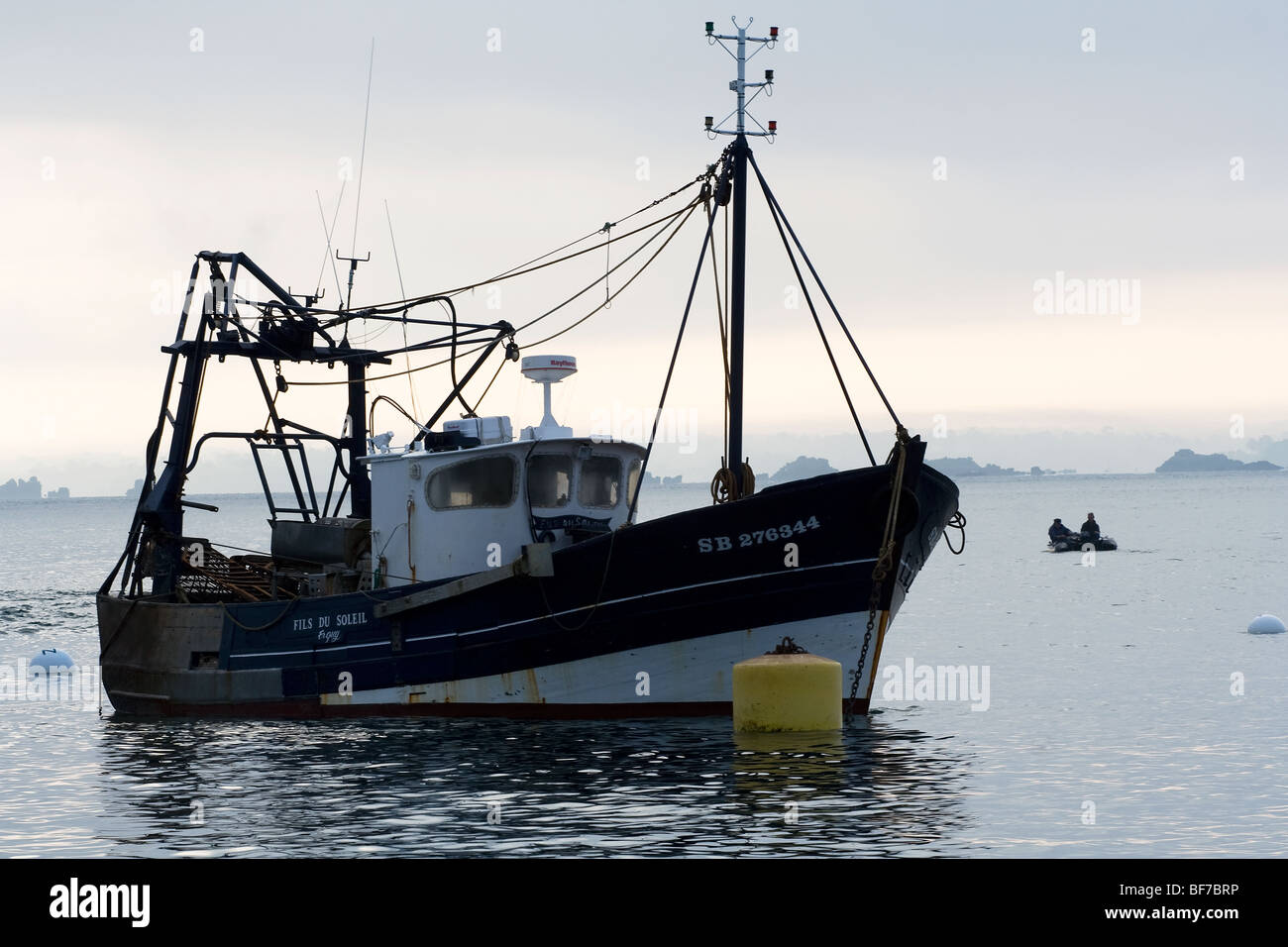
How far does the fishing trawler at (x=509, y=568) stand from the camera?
2122 centimetres

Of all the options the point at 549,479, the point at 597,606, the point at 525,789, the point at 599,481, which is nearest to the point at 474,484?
the point at 549,479

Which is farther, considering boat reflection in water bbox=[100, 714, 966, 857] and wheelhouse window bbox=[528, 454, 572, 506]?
wheelhouse window bbox=[528, 454, 572, 506]

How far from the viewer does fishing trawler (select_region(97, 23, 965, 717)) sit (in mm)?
21219

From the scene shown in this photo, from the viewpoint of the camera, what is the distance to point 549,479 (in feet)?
77.1

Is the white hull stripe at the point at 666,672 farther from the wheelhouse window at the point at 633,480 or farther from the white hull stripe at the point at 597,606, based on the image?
the wheelhouse window at the point at 633,480

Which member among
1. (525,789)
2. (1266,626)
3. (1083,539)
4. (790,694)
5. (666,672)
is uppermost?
(1083,539)

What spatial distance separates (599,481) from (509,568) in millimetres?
3056

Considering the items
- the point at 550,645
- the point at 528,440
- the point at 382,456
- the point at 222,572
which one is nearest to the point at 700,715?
the point at 550,645
